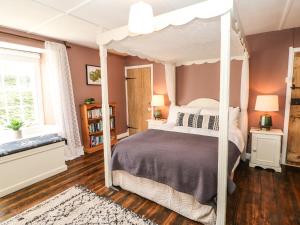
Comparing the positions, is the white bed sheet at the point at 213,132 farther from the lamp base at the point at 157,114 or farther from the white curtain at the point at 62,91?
the white curtain at the point at 62,91

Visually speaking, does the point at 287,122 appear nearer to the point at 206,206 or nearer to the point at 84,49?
the point at 206,206

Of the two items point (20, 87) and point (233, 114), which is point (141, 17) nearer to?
point (233, 114)

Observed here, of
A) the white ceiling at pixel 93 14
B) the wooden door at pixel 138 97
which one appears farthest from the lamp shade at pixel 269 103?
the wooden door at pixel 138 97

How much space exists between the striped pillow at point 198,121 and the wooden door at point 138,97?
1506 millimetres

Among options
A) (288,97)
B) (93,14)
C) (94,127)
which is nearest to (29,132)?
(94,127)

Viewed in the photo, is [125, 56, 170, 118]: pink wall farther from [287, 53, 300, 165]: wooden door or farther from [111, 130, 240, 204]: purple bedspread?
[287, 53, 300, 165]: wooden door

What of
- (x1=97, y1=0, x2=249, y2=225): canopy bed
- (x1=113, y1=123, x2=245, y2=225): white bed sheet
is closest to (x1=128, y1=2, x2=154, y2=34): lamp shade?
(x1=97, y1=0, x2=249, y2=225): canopy bed

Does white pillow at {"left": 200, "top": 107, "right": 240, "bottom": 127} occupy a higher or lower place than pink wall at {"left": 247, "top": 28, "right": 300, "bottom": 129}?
lower

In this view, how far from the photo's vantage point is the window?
3.10 m

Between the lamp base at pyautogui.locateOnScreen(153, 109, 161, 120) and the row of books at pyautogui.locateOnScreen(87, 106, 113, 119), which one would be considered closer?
the row of books at pyautogui.locateOnScreen(87, 106, 113, 119)

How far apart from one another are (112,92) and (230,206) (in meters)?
3.73

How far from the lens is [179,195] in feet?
6.44

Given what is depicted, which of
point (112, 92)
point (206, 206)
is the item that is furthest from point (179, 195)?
point (112, 92)

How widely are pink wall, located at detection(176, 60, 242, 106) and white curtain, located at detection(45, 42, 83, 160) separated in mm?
2341
